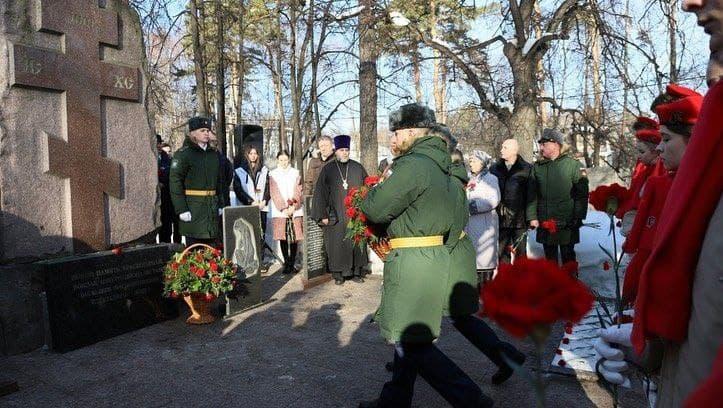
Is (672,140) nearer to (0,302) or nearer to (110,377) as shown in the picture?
Answer: (110,377)

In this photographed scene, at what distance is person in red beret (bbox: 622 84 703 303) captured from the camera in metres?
2.05

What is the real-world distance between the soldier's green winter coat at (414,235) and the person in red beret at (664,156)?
979mm

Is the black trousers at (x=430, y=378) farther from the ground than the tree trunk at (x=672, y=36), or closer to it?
closer to it

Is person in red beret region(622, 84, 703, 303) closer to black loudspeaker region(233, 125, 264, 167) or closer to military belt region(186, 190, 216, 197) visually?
military belt region(186, 190, 216, 197)

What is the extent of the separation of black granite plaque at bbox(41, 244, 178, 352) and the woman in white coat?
10.9 ft

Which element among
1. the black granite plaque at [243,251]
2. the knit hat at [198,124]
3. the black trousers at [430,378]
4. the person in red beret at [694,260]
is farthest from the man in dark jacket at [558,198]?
the person in red beret at [694,260]

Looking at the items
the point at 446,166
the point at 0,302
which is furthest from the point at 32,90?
the point at 446,166

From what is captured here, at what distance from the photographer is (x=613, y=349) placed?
86.0 inches

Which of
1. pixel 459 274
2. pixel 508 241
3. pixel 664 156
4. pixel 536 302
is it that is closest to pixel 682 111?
pixel 664 156

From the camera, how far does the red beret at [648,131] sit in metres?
4.16

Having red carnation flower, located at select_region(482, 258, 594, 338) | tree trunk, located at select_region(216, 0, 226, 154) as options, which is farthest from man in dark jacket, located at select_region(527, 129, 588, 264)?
tree trunk, located at select_region(216, 0, 226, 154)

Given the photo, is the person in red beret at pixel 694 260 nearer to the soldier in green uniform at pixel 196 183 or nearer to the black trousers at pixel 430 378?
the black trousers at pixel 430 378

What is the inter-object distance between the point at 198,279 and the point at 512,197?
12.1ft

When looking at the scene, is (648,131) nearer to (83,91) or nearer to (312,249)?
(312,249)
